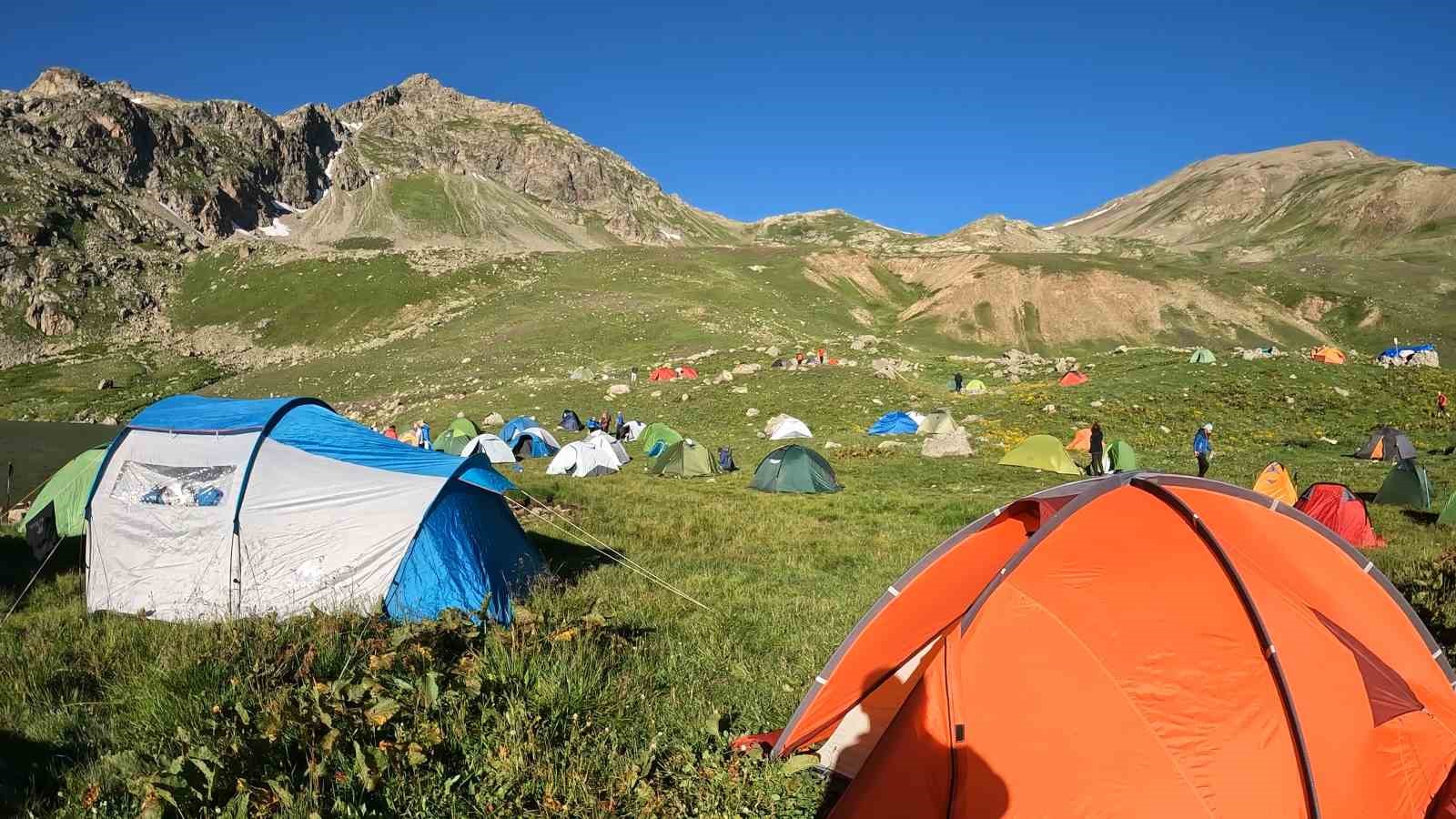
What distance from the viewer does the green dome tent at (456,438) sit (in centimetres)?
2892

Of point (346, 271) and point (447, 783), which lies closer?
point (447, 783)

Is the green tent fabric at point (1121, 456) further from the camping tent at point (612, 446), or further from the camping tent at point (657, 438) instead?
the camping tent at point (612, 446)

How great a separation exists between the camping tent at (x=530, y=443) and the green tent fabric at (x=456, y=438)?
5.50 feet

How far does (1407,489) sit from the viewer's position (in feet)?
57.5

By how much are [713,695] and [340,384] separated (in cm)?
5279

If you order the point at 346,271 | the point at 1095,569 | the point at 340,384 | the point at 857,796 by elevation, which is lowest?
the point at 857,796

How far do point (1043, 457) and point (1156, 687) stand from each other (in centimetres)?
2030

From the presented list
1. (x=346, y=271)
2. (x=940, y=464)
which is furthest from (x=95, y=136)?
(x=940, y=464)

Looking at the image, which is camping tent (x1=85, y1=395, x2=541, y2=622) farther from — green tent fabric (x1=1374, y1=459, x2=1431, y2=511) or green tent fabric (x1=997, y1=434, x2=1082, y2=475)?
green tent fabric (x1=1374, y1=459, x2=1431, y2=511)

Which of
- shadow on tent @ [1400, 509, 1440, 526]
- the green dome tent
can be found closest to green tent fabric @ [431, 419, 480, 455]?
the green dome tent

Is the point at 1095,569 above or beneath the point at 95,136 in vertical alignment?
beneath

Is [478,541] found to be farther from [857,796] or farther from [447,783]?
[857,796]

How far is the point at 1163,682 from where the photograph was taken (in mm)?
4773

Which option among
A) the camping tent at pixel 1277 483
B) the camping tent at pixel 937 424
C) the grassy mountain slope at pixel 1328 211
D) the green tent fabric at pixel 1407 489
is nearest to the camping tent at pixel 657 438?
the camping tent at pixel 937 424
